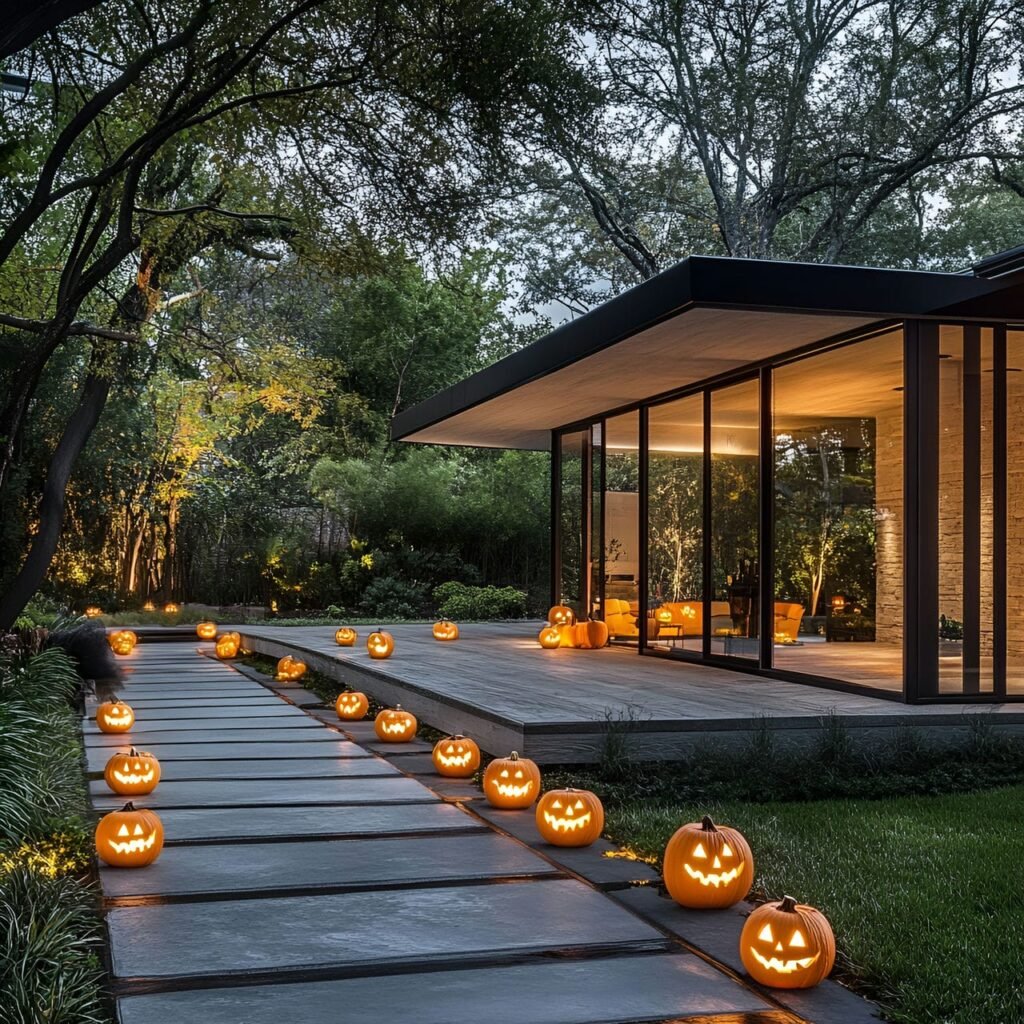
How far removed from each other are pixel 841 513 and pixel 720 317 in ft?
6.92

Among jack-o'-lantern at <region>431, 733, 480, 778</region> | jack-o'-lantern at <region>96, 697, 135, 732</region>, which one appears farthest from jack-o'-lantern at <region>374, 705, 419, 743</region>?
jack-o'-lantern at <region>96, 697, 135, 732</region>

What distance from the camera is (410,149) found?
924cm

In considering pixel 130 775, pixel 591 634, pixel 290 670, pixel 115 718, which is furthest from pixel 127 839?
pixel 591 634

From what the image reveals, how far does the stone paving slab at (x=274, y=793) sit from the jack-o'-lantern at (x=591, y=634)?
6.74m

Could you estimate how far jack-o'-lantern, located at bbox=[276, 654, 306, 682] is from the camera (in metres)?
11.3


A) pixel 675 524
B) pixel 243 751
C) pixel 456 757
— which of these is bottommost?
pixel 243 751

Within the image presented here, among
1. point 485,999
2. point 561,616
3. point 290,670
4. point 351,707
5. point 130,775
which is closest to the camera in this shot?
point 485,999

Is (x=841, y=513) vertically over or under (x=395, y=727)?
over

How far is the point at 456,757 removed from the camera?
618cm

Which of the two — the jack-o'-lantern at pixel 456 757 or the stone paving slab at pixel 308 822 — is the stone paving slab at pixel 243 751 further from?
the stone paving slab at pixel 308 822

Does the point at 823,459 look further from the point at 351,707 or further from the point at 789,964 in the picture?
the point at 789,964

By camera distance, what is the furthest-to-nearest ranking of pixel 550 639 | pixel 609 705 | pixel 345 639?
pixel 550 639 < pixel 345 639 < pixel 609 705

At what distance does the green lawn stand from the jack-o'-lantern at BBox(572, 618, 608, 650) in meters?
6.78

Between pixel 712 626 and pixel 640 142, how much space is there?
12.9 metres
